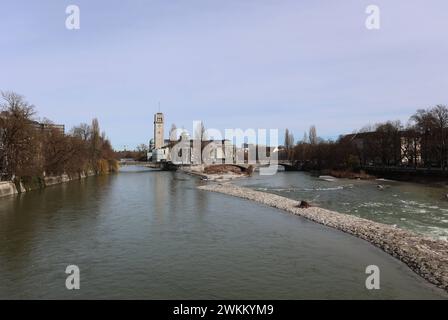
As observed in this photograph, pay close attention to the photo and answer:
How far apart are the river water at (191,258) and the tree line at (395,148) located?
54416 mm

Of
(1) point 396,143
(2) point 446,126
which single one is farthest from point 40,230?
(1) point 396,143

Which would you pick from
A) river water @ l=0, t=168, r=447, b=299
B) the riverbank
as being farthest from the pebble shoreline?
the riverbank

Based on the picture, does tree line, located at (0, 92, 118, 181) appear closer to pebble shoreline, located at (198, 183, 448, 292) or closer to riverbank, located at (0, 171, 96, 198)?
riverbank, located at (0, 171, 96, 198)

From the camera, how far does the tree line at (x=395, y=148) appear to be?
239 ft

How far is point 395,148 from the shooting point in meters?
87.9

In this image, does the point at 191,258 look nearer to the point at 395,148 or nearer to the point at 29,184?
the point at 29,184

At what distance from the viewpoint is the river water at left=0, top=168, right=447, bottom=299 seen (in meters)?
14.4

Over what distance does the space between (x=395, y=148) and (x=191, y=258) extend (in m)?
79.9

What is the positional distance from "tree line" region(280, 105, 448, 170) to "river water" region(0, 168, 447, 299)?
54.4m

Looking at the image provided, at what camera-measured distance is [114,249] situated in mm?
20297

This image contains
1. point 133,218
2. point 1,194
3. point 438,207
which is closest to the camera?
point 133,218

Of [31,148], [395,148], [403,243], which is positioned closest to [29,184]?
[31,148]
